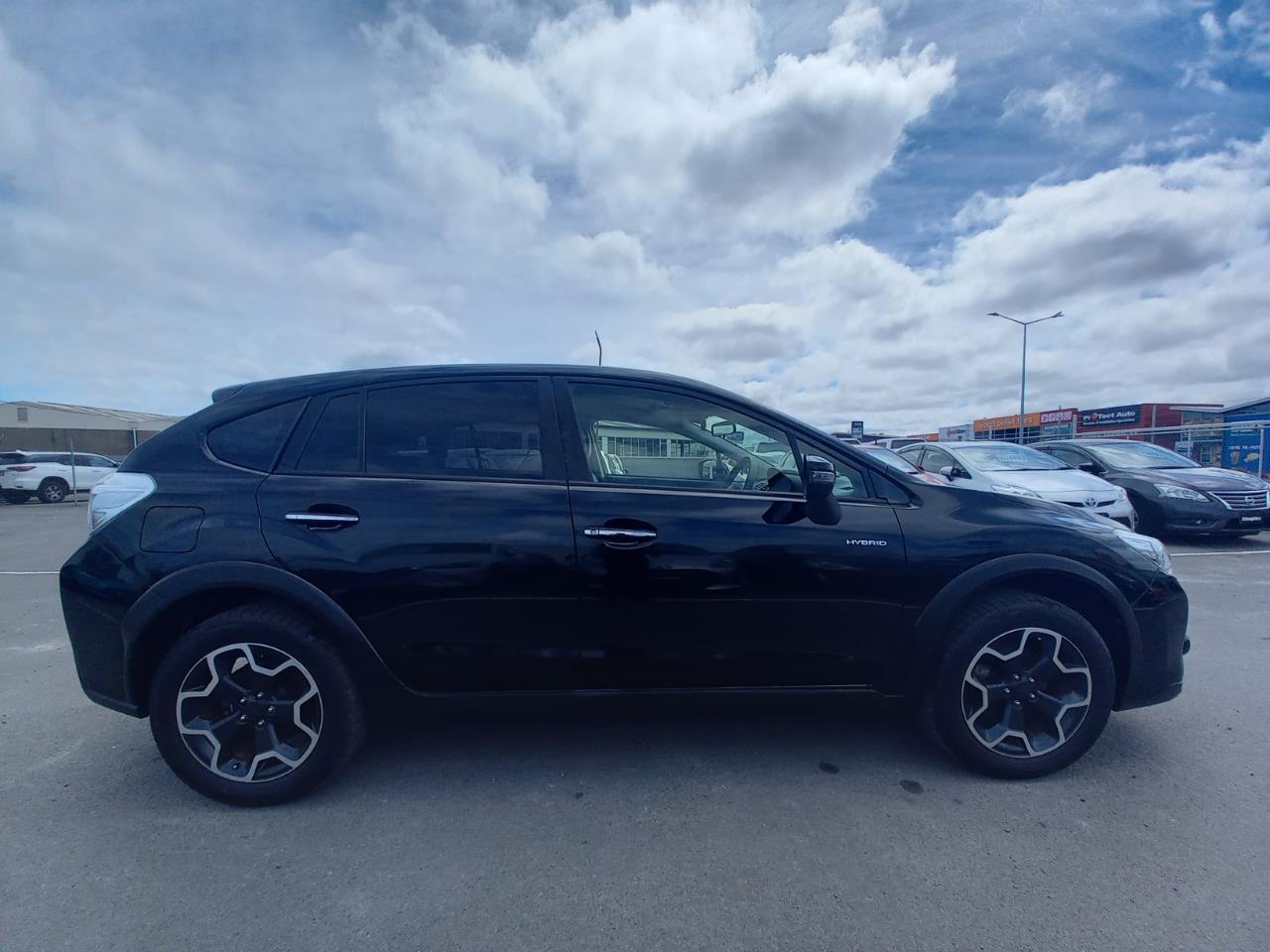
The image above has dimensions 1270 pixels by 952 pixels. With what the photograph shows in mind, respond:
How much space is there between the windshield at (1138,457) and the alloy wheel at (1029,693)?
830cm

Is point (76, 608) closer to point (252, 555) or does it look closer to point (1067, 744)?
point (252, 555)

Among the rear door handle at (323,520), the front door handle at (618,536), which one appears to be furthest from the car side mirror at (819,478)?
the rear door handle at (323,520)

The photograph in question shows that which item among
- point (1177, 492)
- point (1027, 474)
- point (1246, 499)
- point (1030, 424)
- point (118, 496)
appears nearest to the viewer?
point (118, 496)

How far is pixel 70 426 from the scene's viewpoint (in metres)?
38.5

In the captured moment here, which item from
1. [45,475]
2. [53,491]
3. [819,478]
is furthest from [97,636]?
[53,491]

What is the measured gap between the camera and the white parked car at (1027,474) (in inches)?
285

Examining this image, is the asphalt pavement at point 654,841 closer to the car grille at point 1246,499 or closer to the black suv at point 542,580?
the black suv at point 542,580

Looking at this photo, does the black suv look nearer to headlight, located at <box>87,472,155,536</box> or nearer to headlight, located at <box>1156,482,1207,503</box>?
headlight, located at <box>87,472,155,536</box>

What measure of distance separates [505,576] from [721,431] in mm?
1133

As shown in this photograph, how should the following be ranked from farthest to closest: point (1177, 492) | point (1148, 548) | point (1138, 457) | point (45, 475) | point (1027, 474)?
point (45, 475)
point (1138, 457)
point (1177, 492)
point (1027, 474)
point (1148, 548)

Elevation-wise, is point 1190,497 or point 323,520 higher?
point 323,520

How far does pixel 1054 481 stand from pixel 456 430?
7752 mm

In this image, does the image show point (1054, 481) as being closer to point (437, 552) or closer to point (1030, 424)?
point (437, 552)

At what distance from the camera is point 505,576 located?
237 centimetres
